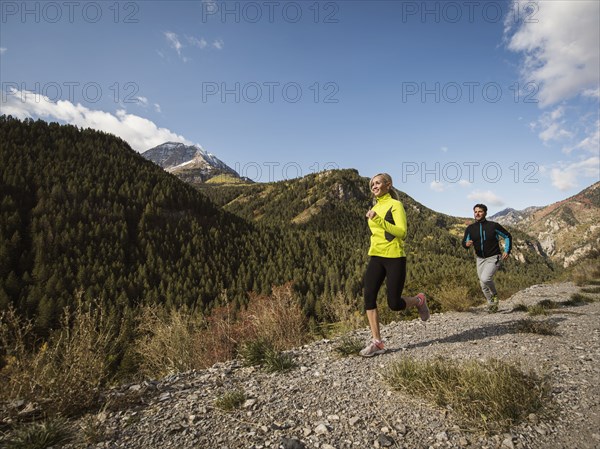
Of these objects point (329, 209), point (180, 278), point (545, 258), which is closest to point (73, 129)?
point (180, 278)

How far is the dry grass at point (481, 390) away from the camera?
9.63 ft

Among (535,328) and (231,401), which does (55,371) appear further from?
(535,328)

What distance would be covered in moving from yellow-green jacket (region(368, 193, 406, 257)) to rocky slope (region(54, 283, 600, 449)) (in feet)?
5.51

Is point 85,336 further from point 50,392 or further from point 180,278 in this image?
point 180,278

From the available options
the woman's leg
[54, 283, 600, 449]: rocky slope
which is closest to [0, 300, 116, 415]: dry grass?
[54, 283, 600, 449]: rocky slope

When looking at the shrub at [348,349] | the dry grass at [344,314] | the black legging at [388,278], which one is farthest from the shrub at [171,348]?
the black legging at [388,278]

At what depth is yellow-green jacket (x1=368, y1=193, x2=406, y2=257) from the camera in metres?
4.95

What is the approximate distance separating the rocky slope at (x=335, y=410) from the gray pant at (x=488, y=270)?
9.67ft

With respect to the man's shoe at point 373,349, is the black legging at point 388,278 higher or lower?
higher

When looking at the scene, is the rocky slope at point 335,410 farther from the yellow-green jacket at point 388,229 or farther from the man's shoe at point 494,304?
the man's shoe at point 494,304

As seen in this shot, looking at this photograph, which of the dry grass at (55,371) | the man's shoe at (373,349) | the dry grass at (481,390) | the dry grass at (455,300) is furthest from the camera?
the dry grass at (455,300)

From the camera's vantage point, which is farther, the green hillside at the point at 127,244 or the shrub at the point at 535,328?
the green hillside at the point at 127,244

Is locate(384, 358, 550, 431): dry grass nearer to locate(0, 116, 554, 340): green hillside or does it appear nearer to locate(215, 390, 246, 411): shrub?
locate(215, 390, 246, 411): shrub

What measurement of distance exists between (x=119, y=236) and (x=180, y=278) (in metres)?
26.1
